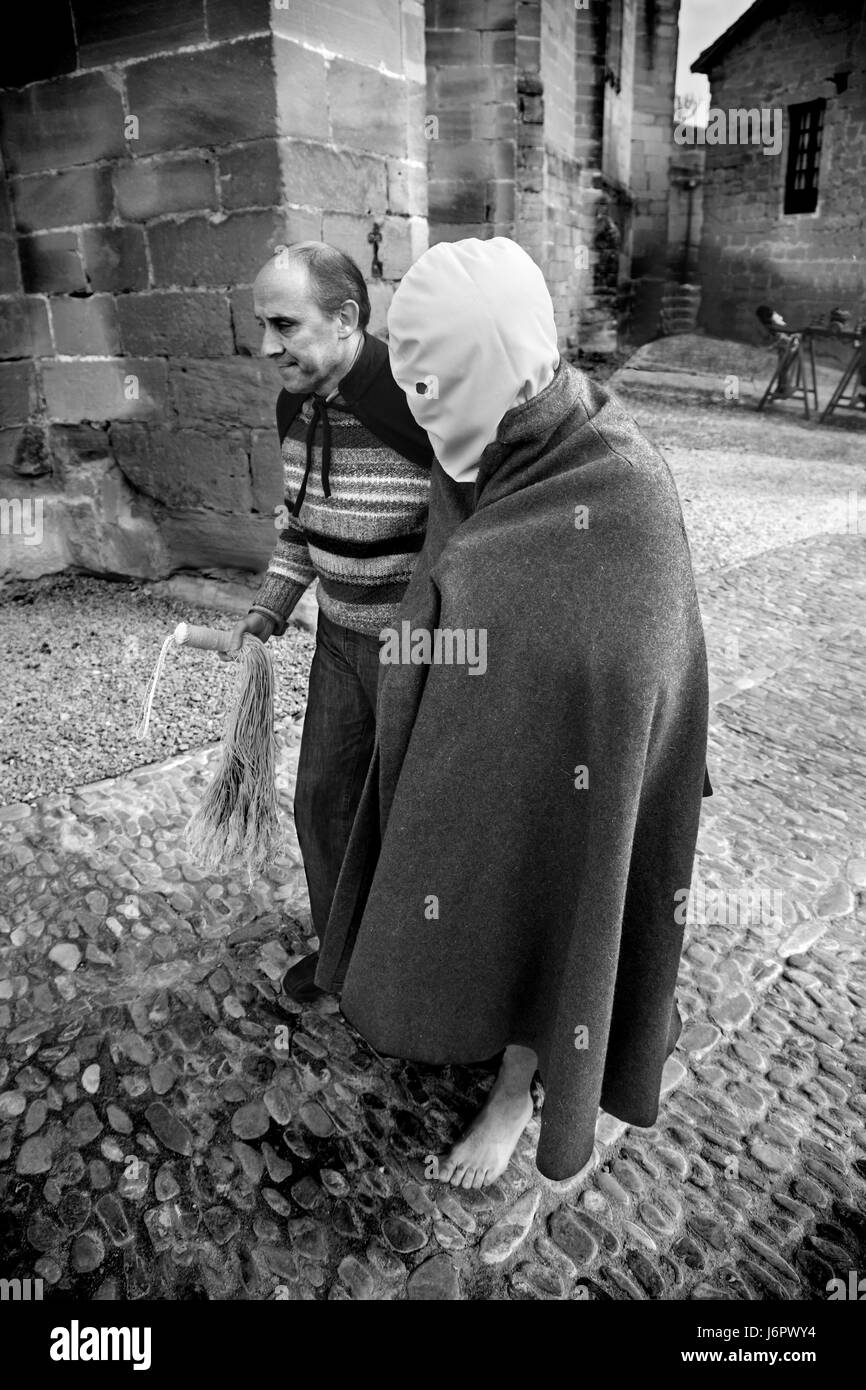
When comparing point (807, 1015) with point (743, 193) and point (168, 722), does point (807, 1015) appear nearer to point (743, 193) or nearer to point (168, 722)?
point (168, 722)

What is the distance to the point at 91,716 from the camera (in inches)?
172

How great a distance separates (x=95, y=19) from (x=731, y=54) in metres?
19.0

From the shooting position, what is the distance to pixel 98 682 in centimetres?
475

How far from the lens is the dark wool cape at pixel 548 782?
155 centimetres

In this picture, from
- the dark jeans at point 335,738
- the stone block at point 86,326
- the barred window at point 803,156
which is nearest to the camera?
the dark jeans at point 335,738

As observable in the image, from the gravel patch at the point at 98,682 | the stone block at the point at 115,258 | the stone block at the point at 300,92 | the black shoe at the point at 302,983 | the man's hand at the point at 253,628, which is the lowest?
the black shoe at the point at 302,983

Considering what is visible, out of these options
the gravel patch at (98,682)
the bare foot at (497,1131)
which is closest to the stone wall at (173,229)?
the gravel patch at (98,682)

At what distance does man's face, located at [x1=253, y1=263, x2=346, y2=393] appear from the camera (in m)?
2.09

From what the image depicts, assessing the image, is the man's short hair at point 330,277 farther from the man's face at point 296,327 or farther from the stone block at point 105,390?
the stone block at point 105,390

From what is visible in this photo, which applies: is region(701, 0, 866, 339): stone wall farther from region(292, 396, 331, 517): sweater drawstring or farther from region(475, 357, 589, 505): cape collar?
region(475, 357, 589, 505): cape collar

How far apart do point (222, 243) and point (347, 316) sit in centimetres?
294

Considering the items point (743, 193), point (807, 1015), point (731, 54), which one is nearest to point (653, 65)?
point (731, 54)

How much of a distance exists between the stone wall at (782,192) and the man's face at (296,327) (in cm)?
1881

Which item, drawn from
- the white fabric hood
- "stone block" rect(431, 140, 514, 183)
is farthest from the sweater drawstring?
"stone block" rect(431, 140, 514, 183)
